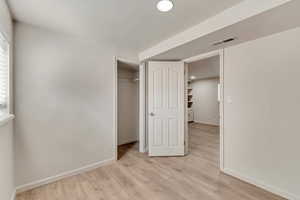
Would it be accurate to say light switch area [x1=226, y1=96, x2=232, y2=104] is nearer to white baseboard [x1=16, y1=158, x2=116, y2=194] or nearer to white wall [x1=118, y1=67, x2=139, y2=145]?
white baseboard [x1=16, y1=158, x2=116, y2=194]

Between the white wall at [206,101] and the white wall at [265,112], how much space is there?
4914 millimetres

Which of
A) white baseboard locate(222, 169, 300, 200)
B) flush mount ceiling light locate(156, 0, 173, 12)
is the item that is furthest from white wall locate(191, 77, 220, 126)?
flush mount ceiling light locate(156, 0, 173, 12)

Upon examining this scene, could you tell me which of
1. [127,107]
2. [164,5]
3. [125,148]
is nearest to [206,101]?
[127,107]

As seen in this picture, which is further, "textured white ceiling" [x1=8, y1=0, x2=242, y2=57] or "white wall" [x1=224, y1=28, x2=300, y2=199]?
"white wall" [x1=224, y1=28, x2=300, y2=199]

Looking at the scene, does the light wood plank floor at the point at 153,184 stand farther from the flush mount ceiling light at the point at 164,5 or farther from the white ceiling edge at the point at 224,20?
the flush mount ceiling light at the point at 164,5

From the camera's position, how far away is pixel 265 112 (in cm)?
205

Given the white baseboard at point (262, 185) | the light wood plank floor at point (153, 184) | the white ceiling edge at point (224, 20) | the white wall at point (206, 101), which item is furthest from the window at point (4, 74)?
the white wall at point (206, 101)

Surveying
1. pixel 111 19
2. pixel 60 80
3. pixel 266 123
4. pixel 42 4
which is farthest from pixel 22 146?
pixel 266 123

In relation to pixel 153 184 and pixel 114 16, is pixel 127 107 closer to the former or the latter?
pixel 153 184

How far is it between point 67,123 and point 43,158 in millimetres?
577

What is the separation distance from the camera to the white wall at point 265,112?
5.95ft

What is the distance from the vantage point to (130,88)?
173 inches

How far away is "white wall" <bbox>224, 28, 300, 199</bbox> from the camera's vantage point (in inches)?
71.4

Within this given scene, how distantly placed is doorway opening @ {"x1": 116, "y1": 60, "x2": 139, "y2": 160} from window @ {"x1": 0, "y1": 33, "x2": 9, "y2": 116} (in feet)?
8.11
